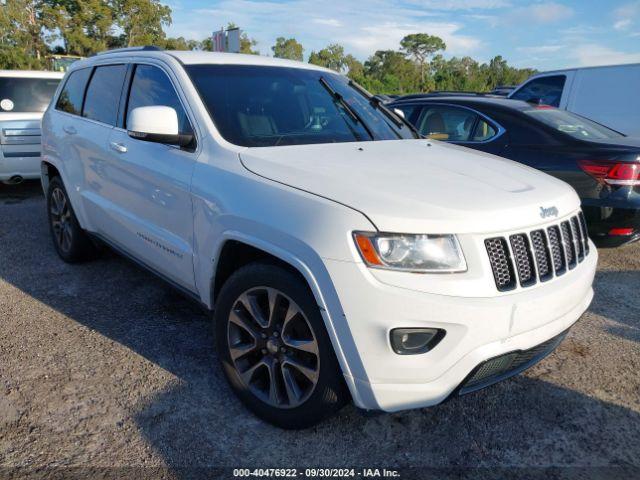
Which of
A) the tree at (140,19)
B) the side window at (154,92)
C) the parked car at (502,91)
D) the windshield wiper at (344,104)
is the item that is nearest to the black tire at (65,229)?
the side window at (154,92)

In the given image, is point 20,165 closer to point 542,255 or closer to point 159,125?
point 159,125

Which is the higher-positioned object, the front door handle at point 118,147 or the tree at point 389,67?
the front door handle at point 118,147

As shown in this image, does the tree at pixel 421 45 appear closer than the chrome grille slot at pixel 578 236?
No

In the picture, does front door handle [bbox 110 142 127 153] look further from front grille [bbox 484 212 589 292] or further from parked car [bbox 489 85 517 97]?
parked car [bbox 489 85 517 97]

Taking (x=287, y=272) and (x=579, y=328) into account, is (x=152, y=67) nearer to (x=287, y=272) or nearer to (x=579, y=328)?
(x=287, y=272)

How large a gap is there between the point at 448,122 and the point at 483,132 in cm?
54

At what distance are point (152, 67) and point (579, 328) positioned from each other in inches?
131

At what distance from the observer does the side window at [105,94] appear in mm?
3826

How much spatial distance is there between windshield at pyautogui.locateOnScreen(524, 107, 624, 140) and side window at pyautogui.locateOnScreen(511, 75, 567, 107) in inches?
107

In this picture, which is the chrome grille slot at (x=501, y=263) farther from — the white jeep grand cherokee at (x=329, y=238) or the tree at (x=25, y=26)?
the tree at (x=25, y=26)

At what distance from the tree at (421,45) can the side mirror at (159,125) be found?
91222 millimetres

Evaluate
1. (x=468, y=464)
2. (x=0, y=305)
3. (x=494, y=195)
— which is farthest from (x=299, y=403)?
(x=0, y=305)

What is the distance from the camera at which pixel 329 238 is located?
210 centimetres

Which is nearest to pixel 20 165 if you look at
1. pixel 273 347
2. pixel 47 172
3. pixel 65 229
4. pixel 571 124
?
pixel 47 172
